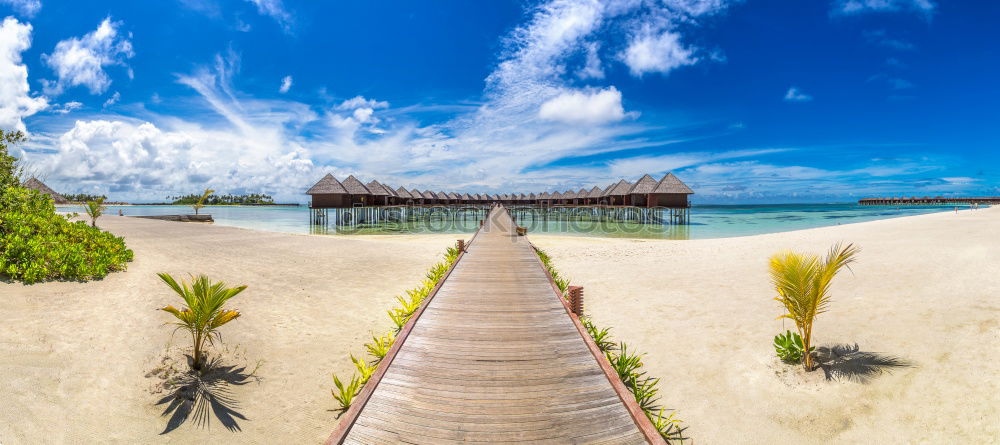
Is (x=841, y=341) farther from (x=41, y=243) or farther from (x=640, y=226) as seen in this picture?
(x=640, y=226)

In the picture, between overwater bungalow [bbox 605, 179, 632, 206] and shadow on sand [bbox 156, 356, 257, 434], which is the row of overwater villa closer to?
overwater bungalow [bbox 605, 179, 632, 206]

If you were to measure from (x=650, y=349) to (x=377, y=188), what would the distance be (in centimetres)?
4483

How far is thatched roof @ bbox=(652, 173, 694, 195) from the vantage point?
3760cm

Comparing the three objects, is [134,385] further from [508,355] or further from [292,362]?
[508,355]

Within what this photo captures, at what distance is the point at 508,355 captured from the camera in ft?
15.6

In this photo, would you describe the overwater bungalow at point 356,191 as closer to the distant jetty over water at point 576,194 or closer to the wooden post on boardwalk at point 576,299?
the distant jetty over water at point 576,194

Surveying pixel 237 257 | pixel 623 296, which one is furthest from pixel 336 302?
pixel 623 296

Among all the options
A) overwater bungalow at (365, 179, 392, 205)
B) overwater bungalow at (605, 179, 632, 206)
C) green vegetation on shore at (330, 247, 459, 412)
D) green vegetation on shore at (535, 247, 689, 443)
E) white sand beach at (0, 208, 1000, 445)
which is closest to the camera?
white sand beach at (0, 208, 1000, 445)

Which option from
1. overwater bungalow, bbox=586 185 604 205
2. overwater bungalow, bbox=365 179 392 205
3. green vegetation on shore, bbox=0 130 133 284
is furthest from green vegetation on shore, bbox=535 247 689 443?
overwater bungalow, bbox=586 185 604 205

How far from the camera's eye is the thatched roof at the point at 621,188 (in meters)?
47.7

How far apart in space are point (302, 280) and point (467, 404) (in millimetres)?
7485

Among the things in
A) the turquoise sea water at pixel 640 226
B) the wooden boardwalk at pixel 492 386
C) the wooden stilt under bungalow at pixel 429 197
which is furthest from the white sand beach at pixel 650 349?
the wooden stilt under bungalow at pixel 429 197

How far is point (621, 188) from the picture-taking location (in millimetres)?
48719

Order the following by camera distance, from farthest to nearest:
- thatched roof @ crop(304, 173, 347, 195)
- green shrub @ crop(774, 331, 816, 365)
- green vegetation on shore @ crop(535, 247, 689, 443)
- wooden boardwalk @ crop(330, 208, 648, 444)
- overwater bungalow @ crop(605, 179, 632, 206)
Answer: overwater bungalow @ crop(605, 179, 632, 206) < thatched roof @ crop(304, 173, 347, 195) < green shrub @ crop(774, 331, 816, 365) < green vegetation on shore @ crop(535, 247, 689, 443) < wooden boardwalk @ crop(330, 208, 648, 444)
